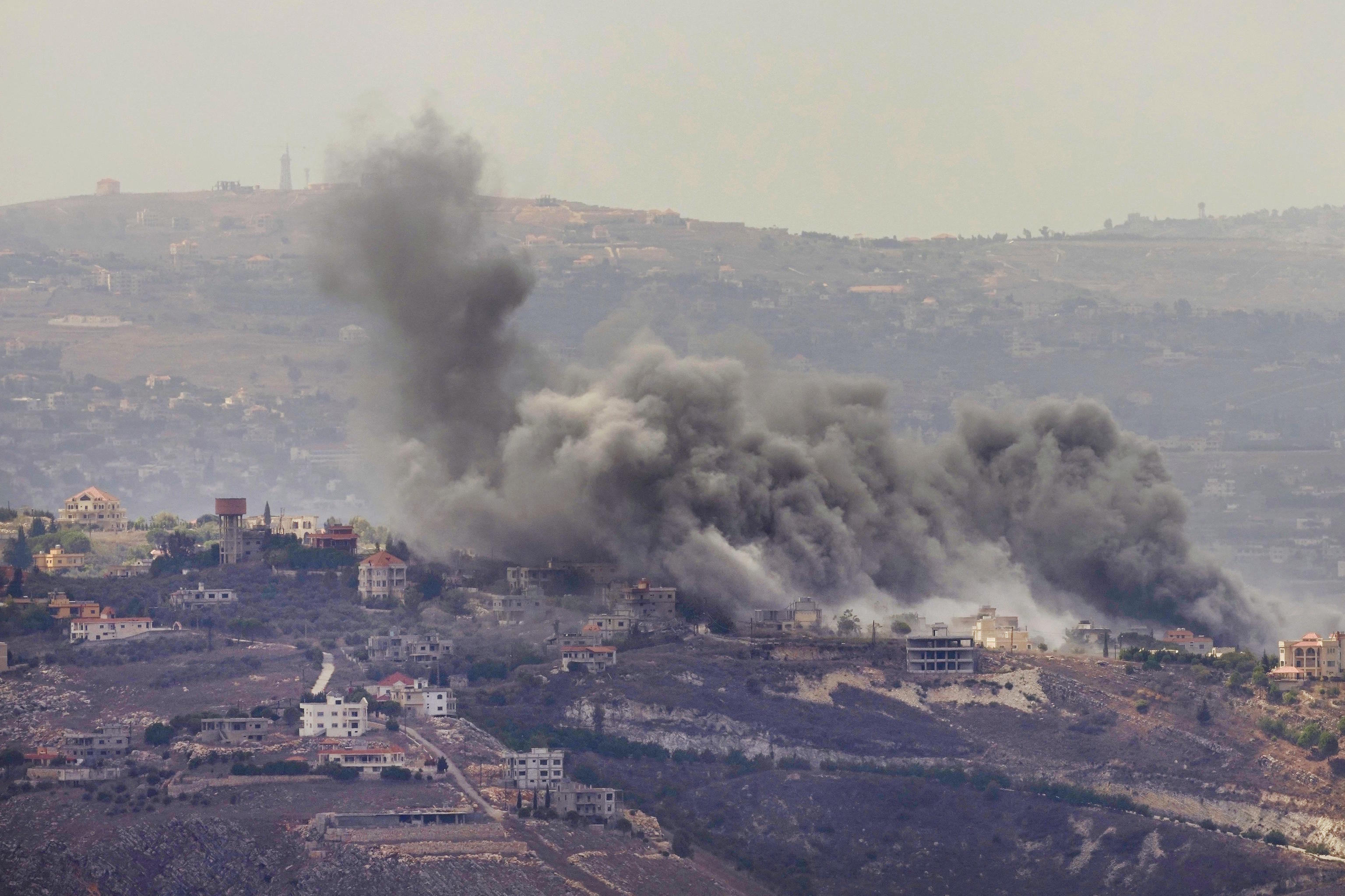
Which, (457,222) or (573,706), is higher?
(457,222)

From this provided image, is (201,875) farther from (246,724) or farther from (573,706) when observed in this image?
(573,706)

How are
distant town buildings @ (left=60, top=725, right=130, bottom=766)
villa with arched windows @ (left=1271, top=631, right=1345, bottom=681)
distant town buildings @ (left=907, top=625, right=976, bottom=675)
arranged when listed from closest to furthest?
distant town buildings @ (left=60, top=725, right=130, bottom=766) < villa with arched windows @ (left=1271, top=631, right=1345, bottom=681) < distant town buildings @ (left=907, top=625, right=976, bottom=675)

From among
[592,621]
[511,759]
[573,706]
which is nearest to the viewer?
[511,759]

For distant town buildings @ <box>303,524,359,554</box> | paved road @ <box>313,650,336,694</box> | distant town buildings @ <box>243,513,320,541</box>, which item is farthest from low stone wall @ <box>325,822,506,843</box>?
distant town buildings @ <box>243,513,320,541</box>

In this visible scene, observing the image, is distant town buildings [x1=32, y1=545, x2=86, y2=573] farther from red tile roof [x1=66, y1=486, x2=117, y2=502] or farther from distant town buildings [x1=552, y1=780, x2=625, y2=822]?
distant town buildings [x1=552, y1=780, x2=625, y2=822]

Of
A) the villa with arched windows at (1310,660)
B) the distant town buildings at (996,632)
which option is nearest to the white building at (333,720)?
the distant town buildings at (996,632)

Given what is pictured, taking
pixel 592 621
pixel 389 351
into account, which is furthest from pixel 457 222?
pixel 592 621
